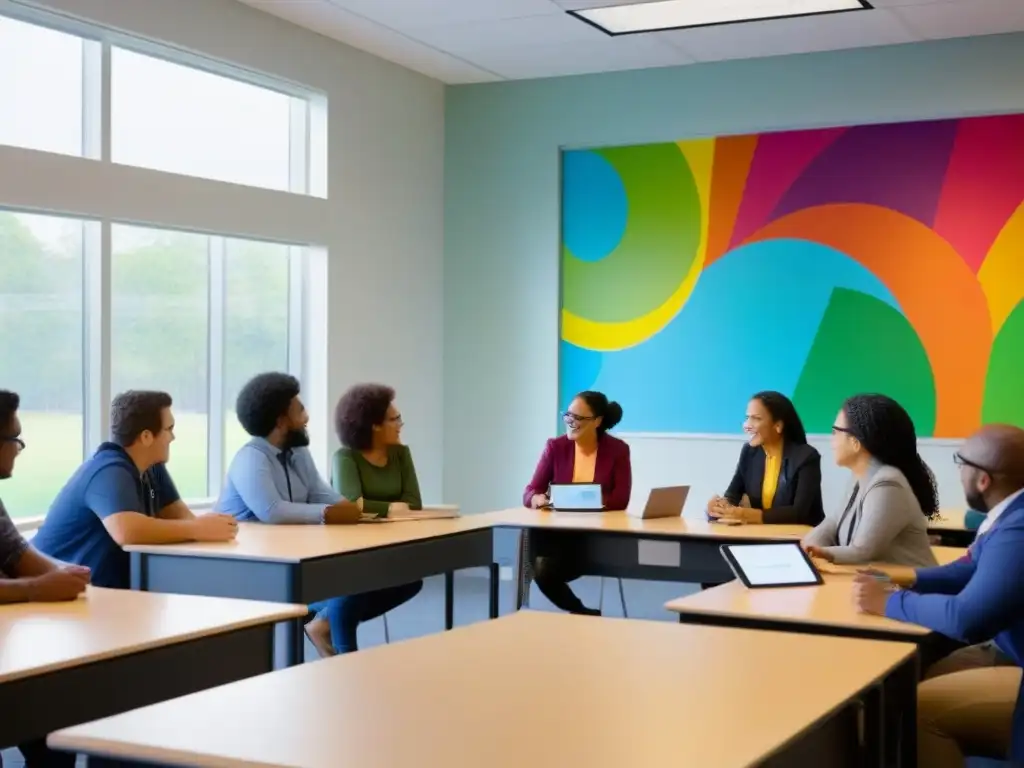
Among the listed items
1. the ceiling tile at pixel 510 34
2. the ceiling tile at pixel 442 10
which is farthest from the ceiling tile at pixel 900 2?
the ceiling tile at pixel 442 10

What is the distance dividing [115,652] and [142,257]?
3945mm

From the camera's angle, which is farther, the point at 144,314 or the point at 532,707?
the point at 144,314

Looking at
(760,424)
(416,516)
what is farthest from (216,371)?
(760,424)

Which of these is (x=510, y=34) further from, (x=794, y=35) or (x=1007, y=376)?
(x=1007, y=376)

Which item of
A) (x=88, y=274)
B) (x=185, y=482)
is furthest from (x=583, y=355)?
(x=88, y=274)

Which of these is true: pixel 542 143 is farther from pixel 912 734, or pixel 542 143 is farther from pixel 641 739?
pixel 641 739

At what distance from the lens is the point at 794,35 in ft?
24.3

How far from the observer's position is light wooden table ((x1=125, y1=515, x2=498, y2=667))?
4.30 meters

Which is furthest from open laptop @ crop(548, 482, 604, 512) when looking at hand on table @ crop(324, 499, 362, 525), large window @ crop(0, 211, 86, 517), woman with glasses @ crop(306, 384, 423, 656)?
large window @ crop(0, 211, 86, 517)

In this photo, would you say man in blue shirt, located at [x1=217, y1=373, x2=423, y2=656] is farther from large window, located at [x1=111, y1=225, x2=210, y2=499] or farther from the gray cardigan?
the gray cardigan

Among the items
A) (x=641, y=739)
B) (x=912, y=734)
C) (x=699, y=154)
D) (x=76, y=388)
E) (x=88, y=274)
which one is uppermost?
(x=699, y=154)

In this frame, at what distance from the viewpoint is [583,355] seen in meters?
8.48

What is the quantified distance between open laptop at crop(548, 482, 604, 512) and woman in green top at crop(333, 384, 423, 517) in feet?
2.19

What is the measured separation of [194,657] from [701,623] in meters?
1.36
